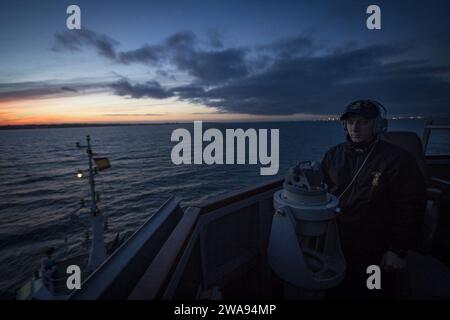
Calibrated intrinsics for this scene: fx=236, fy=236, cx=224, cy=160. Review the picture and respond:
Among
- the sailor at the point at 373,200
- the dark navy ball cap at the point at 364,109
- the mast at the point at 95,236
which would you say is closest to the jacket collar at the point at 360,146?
the sailor at the point at 373,200

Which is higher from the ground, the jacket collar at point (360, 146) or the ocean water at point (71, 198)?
the jacket collar at point (360, 146)

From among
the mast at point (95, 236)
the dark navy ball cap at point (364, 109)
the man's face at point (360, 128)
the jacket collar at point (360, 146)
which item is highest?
the dark navy ball cap at point (364, 109)

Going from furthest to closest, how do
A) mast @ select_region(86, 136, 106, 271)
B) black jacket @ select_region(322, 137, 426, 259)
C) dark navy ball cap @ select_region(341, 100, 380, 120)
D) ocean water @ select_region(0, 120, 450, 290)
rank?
ocean water @ select_region(0, 120, 450, 290) → mast @ select_region(86, 136, 106, 271) → dark navy ball cap @ select_region(341, 100, 380, 120) → black jacket @ select_region(322, 137, 426, 259)

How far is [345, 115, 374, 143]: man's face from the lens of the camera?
2482 millimetres

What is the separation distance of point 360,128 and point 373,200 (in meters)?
0.75

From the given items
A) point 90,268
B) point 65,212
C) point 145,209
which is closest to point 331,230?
point 90,268

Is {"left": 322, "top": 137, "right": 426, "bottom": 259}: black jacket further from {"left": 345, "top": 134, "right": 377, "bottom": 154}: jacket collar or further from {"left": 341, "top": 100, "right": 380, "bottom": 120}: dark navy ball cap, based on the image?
{"left": 341, "top": 100, "right": 380, "bottom": 120}: dark navy ball cap

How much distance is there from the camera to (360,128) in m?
2.50

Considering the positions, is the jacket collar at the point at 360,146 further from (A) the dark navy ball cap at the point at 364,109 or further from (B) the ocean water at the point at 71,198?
(B) the ocean water at the point at 71,198

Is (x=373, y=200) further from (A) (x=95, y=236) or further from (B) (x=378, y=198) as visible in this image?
(A) (x=95, y=236)

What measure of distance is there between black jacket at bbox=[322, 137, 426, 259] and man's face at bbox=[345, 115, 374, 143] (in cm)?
8

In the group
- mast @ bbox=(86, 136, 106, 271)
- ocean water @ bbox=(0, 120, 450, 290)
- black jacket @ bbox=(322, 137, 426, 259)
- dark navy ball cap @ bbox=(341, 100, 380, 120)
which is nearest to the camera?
black jacket @ bbox=(322, 137, 426, 259)

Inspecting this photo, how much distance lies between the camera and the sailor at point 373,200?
2178 mm

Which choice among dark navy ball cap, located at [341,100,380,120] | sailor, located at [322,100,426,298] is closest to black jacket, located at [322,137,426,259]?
sailor, located at [322,100,426,298]
